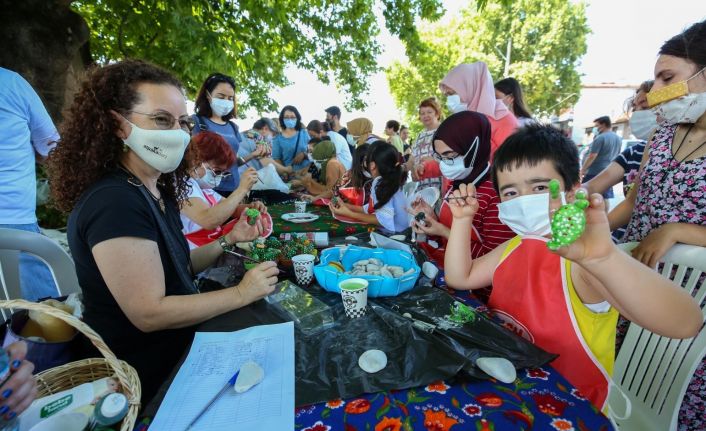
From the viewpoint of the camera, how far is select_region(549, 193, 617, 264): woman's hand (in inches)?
32.1

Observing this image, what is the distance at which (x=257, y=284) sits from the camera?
1.31 metres

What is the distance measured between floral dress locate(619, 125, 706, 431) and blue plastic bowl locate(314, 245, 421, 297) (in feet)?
3.91

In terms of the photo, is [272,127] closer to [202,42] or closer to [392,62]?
[202,42]

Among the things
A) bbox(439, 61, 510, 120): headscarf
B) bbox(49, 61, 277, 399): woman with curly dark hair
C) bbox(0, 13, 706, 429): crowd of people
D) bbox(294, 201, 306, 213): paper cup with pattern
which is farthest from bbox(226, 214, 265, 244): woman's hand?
bbox(439, 61, 510, 120): headscarf

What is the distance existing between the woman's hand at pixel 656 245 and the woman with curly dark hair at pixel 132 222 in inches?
59.8

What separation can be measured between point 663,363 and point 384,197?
6.73 feet

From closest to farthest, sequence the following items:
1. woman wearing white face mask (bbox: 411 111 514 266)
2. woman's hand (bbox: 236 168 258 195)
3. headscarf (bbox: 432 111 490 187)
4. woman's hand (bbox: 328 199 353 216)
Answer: woman wearing white face mask (bbox: 411 111 514 266) < headscarf (bbox: 432 111 490 187) < woman's hand (bbox: 236 168 258 195) < woman's hand (bbox: 328 199 353 216)

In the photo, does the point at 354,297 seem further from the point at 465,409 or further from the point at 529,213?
the point at 529,213

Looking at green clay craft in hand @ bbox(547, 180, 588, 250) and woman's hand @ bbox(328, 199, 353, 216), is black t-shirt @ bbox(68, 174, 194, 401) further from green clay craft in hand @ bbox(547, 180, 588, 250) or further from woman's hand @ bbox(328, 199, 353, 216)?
woman's hand @ bbox(328, 199, 353, 216)

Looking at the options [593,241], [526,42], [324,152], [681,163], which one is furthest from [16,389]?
[526,42]

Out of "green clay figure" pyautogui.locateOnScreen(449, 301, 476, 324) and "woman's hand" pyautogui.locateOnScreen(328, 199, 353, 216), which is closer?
"green clay figure" pyautogui.locateOnScreen(449, 301, 476, 324)

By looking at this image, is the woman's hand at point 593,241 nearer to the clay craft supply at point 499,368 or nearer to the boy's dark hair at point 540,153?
the clay craft supply at point 499,368

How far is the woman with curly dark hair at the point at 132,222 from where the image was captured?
112cm

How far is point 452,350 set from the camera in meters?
0.92
